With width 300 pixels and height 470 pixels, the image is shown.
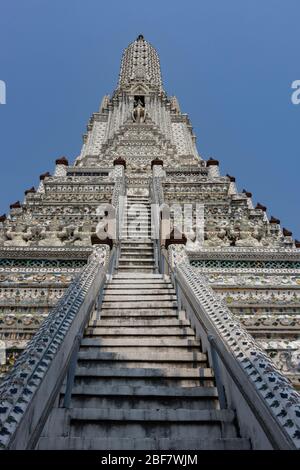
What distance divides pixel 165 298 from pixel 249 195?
815 cm

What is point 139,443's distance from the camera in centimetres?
321

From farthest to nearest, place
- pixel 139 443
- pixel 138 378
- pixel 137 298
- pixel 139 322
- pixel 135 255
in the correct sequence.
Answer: pixel 135 255
pixel 137 298
pixel 139 322
pixel 138 378
pixel 139 443

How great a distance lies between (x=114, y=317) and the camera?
5.90 metres

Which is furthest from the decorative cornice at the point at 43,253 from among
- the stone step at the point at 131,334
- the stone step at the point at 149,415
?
the stone step at the point at 149,415

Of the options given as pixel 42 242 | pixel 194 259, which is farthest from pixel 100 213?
pixel 194 259

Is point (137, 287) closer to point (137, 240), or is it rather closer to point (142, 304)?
point (142, 304)

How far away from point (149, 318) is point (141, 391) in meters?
1.91

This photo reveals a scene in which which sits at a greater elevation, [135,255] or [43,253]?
[135,255]

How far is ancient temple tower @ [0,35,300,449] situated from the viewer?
320 cm

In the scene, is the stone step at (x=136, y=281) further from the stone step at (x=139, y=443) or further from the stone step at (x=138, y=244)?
the stone step at (x=139, y=443)

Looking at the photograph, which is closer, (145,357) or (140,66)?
(145,357)

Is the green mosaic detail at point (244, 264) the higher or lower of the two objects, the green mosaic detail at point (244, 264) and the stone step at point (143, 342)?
the higher

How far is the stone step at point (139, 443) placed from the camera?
318cm

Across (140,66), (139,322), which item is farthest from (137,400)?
(140,66)
